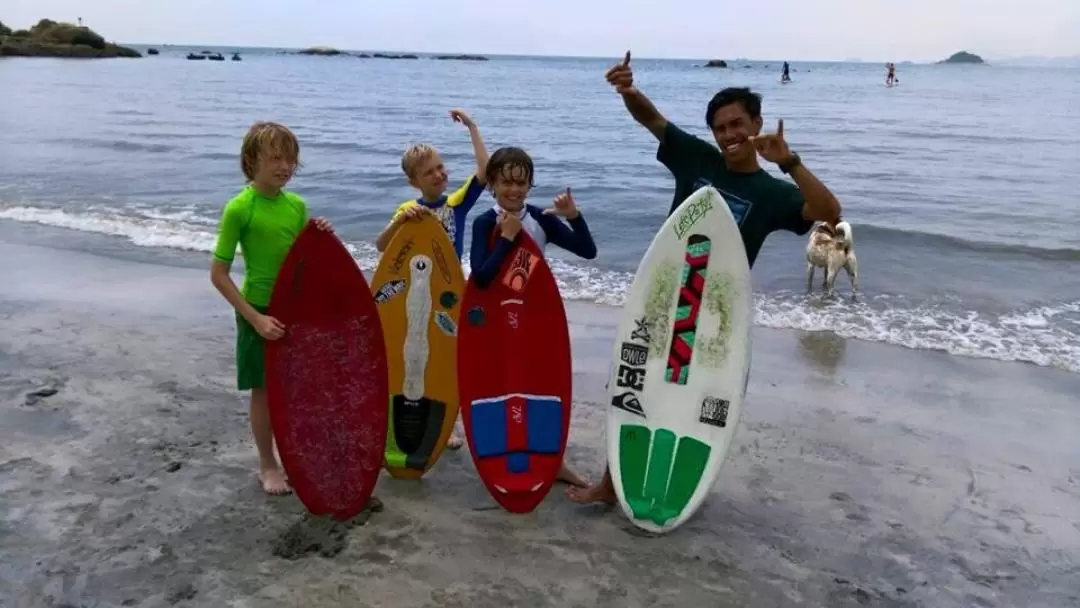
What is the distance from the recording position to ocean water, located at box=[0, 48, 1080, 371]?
732 cm

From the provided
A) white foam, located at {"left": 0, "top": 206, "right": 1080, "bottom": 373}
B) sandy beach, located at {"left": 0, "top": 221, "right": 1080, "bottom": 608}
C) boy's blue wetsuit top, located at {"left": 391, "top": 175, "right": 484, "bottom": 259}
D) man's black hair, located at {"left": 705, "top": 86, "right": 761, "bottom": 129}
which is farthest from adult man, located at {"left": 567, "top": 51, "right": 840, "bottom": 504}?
white foam, located at {"left": 0, "top": 206, "right": 1080, "bottom": 373}

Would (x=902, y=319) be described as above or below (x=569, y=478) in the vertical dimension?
above

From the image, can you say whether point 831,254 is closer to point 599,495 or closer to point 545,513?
point 599,495

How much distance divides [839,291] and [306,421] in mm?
5795

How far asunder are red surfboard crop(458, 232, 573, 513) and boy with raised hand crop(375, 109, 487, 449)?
0.31 meters

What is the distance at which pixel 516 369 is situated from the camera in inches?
139

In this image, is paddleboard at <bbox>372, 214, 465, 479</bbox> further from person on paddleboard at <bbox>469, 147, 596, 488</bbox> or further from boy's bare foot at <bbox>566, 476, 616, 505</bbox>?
boy's bare foot at <bbox>566, 476, 616, 505</bbox>

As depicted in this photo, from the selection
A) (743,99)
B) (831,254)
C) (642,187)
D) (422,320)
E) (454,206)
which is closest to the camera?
(743,99)

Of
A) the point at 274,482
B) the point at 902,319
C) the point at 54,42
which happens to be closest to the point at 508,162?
the point at 274,482

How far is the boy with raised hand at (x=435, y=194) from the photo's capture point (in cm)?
364

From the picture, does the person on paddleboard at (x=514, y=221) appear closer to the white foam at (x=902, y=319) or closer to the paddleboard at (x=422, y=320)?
the paddleboard at (x=422, y=320)

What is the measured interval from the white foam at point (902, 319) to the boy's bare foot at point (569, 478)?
3.45 metres

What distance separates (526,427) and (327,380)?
85 cm

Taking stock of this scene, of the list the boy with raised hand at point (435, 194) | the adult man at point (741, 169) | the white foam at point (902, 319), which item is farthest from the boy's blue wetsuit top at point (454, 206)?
the white foam at point (902, 319)
